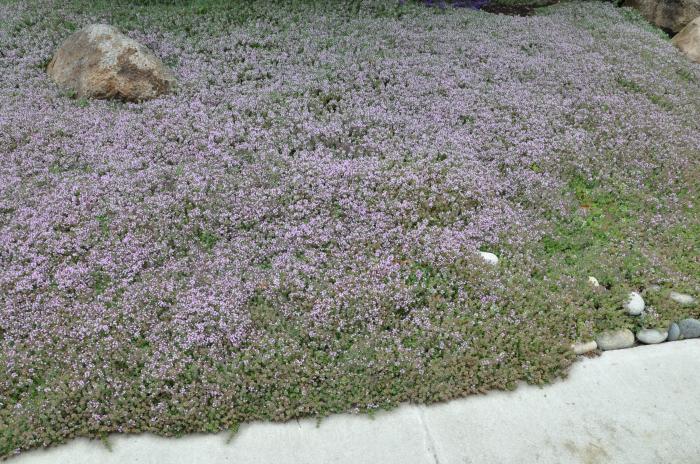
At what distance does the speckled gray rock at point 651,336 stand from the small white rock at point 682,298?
1.41 ft

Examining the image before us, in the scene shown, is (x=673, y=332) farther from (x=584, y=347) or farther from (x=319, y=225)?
(x=319, y=225)

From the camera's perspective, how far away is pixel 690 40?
9906mm

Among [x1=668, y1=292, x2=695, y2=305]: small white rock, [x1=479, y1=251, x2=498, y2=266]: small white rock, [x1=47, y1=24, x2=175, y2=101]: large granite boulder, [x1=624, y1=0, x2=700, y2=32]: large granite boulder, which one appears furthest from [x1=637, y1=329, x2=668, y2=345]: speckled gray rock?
[x1=624, y1=0, x2=700, y2=32]: large granite boulder

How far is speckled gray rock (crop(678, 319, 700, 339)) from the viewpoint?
467cm

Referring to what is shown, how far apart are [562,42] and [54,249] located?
27.8ft

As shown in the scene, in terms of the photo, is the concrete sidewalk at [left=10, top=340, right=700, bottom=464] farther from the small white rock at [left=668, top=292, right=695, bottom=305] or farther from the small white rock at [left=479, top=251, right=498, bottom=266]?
the small white rock at [left=479, top=251, right=498, bottom=266]

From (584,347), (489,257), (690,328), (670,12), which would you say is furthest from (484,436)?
(670,12)

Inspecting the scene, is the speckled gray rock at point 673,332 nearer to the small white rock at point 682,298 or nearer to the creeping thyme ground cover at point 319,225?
the creeping thyme ground cover at point 319,225

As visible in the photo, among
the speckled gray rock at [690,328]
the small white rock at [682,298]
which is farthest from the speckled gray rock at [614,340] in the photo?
the small white rock at [682,298]

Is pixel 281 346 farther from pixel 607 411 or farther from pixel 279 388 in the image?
pixel 607 411

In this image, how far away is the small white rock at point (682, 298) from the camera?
4.86 metres

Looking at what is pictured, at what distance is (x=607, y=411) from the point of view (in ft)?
13.1

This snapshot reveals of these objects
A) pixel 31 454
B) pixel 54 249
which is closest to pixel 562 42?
pixel 54 249

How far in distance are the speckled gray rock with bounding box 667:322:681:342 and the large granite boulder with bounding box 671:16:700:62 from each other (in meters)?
7.23
